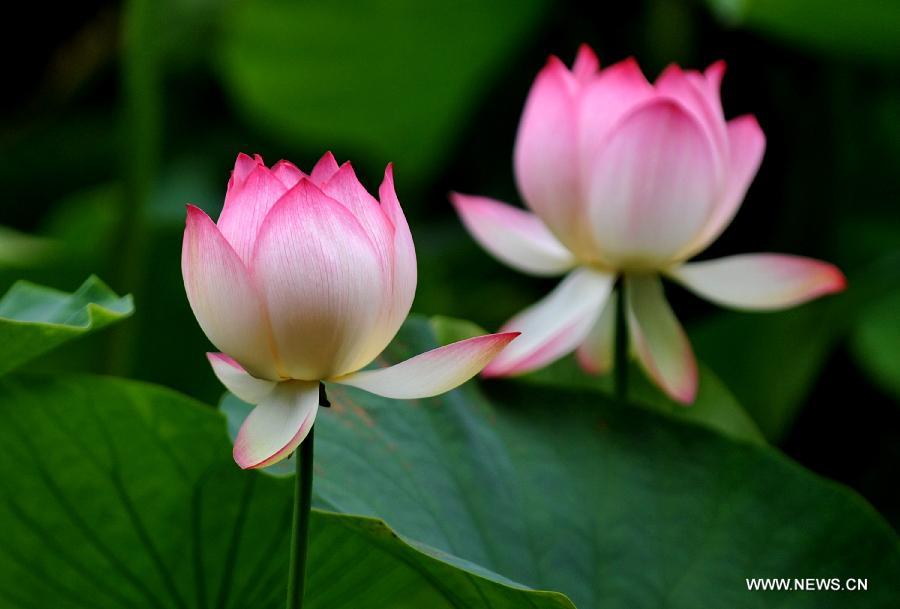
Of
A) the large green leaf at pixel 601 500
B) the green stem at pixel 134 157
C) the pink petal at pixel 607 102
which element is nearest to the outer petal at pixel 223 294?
the large green leaf at pixel 601 500

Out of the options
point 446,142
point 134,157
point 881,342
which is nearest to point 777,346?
point 881,342

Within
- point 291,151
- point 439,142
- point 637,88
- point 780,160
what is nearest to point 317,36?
point 439,142

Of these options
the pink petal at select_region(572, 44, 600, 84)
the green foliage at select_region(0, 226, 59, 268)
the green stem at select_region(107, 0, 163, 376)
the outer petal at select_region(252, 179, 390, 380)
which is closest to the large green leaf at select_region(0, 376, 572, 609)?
the outer petal at select_region(252, 179, 390, 380)

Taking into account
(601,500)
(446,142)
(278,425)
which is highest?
(278,425)

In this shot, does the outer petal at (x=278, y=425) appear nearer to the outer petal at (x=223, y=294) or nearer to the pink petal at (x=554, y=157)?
the outer petal at (x=223, y=294)

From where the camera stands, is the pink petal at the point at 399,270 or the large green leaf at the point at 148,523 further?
the large green leaf at the point at 148,523

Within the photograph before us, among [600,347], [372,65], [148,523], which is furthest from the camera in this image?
[372,65]

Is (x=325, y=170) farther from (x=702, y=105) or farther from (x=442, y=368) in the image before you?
(x=702, y=105)
